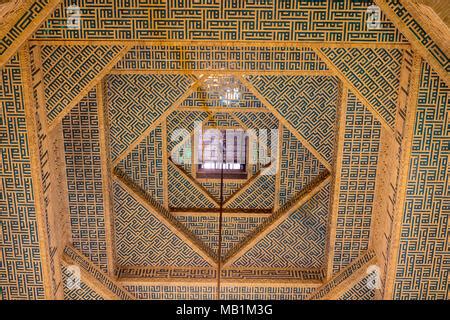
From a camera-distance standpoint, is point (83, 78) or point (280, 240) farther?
point (280, 240)

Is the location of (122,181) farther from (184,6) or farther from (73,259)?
(184,6)

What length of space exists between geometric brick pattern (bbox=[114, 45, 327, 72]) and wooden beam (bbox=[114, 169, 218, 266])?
1.67 m

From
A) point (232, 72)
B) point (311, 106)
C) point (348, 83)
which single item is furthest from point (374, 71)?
point (311, 106)

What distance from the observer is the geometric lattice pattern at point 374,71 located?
4.97m

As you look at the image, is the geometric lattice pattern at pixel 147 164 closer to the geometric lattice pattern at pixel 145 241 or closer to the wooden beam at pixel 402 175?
the geometric lattice pattern at pixel 145 241

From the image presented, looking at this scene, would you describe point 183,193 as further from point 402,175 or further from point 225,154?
point 402,175

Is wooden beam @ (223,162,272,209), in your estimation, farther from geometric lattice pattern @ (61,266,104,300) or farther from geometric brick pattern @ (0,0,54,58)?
geometric brick pattern @ (0,0,54,58)

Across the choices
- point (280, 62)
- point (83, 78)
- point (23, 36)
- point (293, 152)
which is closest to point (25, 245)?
point (83, 78)

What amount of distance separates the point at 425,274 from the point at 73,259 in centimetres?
381

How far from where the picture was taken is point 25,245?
548 cm

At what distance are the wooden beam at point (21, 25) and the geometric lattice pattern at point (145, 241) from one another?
2913mm

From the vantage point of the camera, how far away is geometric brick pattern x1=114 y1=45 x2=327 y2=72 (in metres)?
5.47

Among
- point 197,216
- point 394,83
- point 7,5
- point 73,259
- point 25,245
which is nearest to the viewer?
point 7,5

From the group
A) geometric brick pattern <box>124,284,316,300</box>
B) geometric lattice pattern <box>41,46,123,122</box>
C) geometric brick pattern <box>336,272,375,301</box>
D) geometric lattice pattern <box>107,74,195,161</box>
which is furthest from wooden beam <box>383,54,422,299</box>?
geometric lattice pattern <box>107,74,195,161</box>
